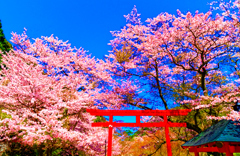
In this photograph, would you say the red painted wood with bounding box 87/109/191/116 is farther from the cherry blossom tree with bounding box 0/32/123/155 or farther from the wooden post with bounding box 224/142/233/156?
the wooden post with bounding box 224/142/233/156

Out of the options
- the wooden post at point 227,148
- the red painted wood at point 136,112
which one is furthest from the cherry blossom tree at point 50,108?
the wooden post at point 227,148

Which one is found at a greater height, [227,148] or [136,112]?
[136,112]

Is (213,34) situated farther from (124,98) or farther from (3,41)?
(3,41)

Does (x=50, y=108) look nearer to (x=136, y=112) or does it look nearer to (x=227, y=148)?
(x=136, y=112)

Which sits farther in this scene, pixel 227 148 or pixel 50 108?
pixel 50 108

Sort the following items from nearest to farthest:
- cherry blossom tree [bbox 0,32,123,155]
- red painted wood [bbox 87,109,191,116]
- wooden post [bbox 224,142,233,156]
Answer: wooden post [bbox 224,142,233,156] < cherry blossom tree [bbox 0,32,123,155] < red painted wood [bbox 87,109,191,116]

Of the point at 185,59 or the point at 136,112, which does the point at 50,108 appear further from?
the point at 185,59

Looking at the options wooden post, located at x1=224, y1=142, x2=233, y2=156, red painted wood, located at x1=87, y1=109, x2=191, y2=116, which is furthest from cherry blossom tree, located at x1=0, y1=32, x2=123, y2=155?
wooden post, located at x1=224, y1=142, x2=233, y2=156

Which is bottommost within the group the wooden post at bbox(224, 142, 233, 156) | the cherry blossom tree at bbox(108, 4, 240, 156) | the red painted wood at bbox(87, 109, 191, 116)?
the wooden post at bbox(224, 142, 233, 156)

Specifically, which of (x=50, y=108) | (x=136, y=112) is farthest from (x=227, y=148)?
(x=50, y=108)

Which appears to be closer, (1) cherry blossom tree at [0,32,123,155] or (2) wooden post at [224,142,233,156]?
(2) wooden post at [224,142,233,156]

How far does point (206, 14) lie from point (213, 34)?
0.95 metres

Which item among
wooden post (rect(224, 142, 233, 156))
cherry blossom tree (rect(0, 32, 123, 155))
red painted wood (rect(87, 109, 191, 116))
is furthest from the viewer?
red painted wood (rect(87, 109, 191, 116))

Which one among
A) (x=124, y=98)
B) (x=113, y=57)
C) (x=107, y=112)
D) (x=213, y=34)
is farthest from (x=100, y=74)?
(x=213, y=34)
